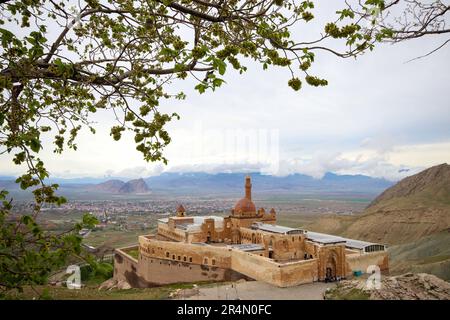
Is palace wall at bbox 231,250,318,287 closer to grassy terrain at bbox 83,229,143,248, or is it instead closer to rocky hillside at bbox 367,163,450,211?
rocky hillside at bbox 367,163,450,211

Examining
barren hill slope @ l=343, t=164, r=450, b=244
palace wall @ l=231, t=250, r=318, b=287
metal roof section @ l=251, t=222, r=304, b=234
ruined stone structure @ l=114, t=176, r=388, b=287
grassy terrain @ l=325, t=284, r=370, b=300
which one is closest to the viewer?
grassy terrain @ l=325, t=284, r=370, b=300

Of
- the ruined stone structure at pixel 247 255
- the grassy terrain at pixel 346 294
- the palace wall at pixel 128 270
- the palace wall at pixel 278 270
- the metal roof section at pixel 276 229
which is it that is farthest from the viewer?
the palace wall at pixel 128 270

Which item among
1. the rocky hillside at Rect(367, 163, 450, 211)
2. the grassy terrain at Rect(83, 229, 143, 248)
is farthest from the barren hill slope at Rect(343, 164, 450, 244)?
the grassy terrain at Rect(83, 229, 143, 248)

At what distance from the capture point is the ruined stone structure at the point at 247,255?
29.4 m

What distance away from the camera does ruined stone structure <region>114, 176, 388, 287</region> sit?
29.4 m

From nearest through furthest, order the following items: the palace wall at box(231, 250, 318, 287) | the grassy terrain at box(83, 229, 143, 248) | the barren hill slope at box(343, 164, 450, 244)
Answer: the palace wall at box(231, 250, 318, 287) < the barren hill slope at box(343, 164, 450, 244) < the grassy terrain at box(83, 229, 143, 248)

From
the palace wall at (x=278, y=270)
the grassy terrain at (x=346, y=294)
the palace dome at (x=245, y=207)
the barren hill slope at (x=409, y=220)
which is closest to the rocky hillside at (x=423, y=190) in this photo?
the barren hill slope at (x=409, y=220)

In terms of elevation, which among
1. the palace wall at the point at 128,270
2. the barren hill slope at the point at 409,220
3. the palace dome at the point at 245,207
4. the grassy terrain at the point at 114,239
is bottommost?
the grassy terrain at the point at 114,239

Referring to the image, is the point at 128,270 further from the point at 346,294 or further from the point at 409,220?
the point at 409,220

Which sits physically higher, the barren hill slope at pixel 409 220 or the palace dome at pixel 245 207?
the palace dome at pixel 245 207

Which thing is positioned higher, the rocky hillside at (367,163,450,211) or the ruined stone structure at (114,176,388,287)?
the rocky hillside at (367,163,450,211)

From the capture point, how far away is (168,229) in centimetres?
4609

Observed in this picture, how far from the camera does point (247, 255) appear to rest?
30.9 m

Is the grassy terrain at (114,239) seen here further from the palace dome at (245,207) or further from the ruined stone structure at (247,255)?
the palace dome at (245,207)
